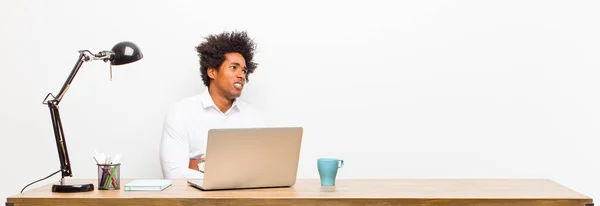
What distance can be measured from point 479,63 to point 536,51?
12.4 inches

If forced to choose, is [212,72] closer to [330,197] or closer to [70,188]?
[70,188]

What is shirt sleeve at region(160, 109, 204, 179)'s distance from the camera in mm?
3320

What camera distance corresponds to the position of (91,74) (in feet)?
12.8

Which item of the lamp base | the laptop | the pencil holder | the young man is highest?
the young man

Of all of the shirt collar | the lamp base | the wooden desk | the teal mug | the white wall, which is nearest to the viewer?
the wooden desk

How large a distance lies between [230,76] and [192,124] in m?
0.31

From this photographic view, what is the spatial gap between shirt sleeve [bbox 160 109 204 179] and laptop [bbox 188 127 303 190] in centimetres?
96

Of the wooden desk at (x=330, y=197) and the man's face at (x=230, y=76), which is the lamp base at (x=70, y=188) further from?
the man's face at (x=230, y=76)

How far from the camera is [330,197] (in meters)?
2.08

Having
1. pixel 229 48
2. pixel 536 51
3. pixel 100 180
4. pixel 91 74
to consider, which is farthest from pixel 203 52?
pixel 536 51

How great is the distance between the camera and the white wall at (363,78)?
384cm

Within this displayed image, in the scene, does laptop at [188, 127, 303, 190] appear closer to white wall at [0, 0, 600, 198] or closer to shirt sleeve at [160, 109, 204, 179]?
shirt sleeve at [160, 109, 204, 179]

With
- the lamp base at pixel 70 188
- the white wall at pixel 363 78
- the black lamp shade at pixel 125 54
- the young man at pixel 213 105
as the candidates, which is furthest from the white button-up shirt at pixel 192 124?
the lamp base at pixel 70 188

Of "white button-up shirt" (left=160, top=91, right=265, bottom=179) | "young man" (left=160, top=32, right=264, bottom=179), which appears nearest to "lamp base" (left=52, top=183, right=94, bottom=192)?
"white button-up shirt" (left=160, top=91, right=265, bottom=179)
